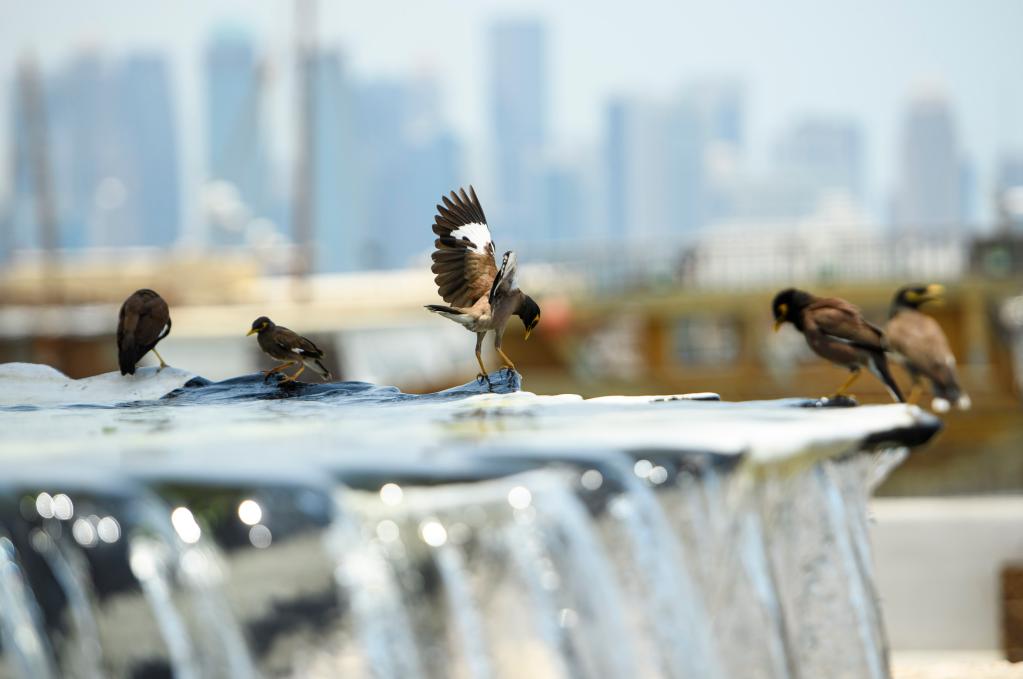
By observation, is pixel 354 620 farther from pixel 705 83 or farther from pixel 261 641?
pixel 705 83

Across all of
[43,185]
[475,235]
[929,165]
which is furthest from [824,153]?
[475,235]

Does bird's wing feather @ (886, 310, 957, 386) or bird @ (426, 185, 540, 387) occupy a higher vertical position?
bird @ (426, 185, 540, 387)

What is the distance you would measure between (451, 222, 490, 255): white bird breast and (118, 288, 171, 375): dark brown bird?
35.1 inches

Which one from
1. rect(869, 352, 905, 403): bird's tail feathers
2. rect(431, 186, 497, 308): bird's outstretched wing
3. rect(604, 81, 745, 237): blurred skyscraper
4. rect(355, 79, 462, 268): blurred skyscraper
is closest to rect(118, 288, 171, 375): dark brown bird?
rect(431, 186, 497, 308): bird's outstretched wing

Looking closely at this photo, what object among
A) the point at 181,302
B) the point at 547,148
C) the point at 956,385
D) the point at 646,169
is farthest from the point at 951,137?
the point at 956,385

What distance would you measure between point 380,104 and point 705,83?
1079 inches

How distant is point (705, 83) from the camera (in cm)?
12481

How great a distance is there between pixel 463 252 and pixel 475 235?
68 millimetres

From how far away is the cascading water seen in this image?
2607mm

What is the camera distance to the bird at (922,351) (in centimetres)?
407

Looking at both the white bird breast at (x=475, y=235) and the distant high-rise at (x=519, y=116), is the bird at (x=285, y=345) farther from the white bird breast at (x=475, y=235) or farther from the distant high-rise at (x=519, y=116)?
the distant high-rise at (x=519, y=116)

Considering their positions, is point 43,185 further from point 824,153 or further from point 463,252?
point 824,153

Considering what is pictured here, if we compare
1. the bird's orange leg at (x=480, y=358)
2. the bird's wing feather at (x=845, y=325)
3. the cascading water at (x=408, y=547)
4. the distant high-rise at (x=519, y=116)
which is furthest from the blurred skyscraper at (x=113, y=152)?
the cascading water at (x=408, y=547)

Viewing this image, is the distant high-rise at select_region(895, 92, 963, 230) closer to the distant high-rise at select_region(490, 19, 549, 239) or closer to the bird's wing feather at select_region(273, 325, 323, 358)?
the distant high-rise at select_region(490, 19, 549, 239)
